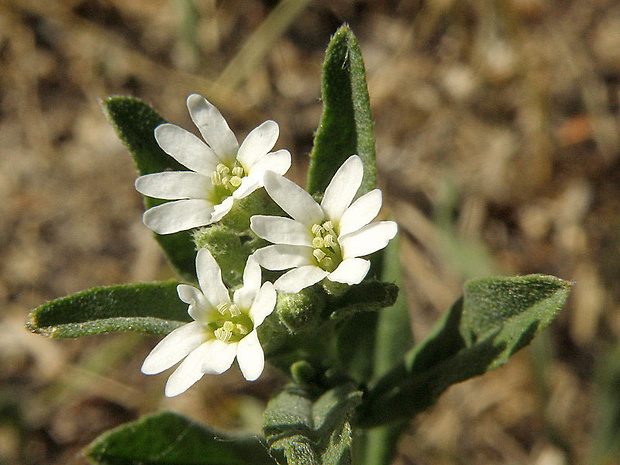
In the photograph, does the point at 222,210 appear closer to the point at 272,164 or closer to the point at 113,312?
the point at 272,164

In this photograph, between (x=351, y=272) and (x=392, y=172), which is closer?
(x=351, y=272)

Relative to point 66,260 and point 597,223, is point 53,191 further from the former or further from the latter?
point 597,223

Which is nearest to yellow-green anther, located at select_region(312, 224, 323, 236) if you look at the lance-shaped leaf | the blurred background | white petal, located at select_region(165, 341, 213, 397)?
white petal, located at select_region(165, 341, 213, 397)

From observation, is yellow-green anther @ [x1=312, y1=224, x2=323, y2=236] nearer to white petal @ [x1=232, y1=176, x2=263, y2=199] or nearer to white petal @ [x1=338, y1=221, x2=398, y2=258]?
white petal @ [x1=338, y1=221, x2=398, y2=258]

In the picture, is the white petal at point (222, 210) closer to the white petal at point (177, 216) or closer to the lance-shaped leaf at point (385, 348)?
the white petal at point (177, 216)

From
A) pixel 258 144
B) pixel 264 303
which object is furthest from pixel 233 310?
pixel 258 144

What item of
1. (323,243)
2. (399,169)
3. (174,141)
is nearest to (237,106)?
(399,169)
